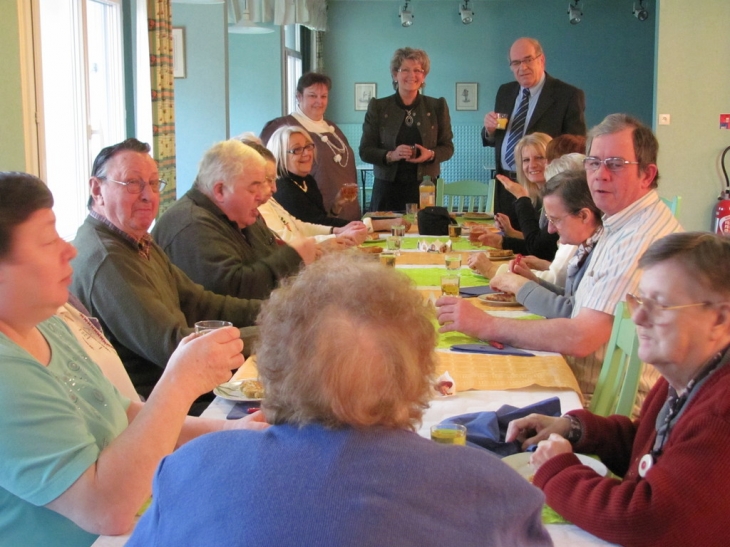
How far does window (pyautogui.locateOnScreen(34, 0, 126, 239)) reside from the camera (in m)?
4.32

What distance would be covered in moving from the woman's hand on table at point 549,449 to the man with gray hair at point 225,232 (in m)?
1.86

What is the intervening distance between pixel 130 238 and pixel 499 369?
1.11 metres

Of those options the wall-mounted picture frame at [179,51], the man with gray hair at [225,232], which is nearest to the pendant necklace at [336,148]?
the wall-mounted picture frame at [179,51]

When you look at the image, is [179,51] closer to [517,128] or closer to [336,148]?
[336,148]

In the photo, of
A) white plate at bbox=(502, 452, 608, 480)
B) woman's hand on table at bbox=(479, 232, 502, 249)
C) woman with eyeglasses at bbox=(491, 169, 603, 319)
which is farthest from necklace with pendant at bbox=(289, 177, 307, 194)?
white plate at bbox=(502, 452, 608, 480)

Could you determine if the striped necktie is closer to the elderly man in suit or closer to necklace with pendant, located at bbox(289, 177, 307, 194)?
the elderly man in suit

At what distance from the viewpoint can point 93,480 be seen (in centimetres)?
126

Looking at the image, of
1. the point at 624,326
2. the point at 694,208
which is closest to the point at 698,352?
the point at 624,326

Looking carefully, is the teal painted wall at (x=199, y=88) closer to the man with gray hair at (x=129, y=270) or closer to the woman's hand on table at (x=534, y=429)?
the man with gray hair at (x=129, y=270)

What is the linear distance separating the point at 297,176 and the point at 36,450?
11.5ft

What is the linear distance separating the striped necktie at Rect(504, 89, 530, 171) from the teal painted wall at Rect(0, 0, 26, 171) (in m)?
3.18

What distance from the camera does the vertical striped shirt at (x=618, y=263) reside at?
7.39 feet

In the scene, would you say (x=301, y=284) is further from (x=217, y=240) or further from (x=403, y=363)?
(x=217, y=240)

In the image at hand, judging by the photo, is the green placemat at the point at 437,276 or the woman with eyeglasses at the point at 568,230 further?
the green placemat at the point at 437,276
